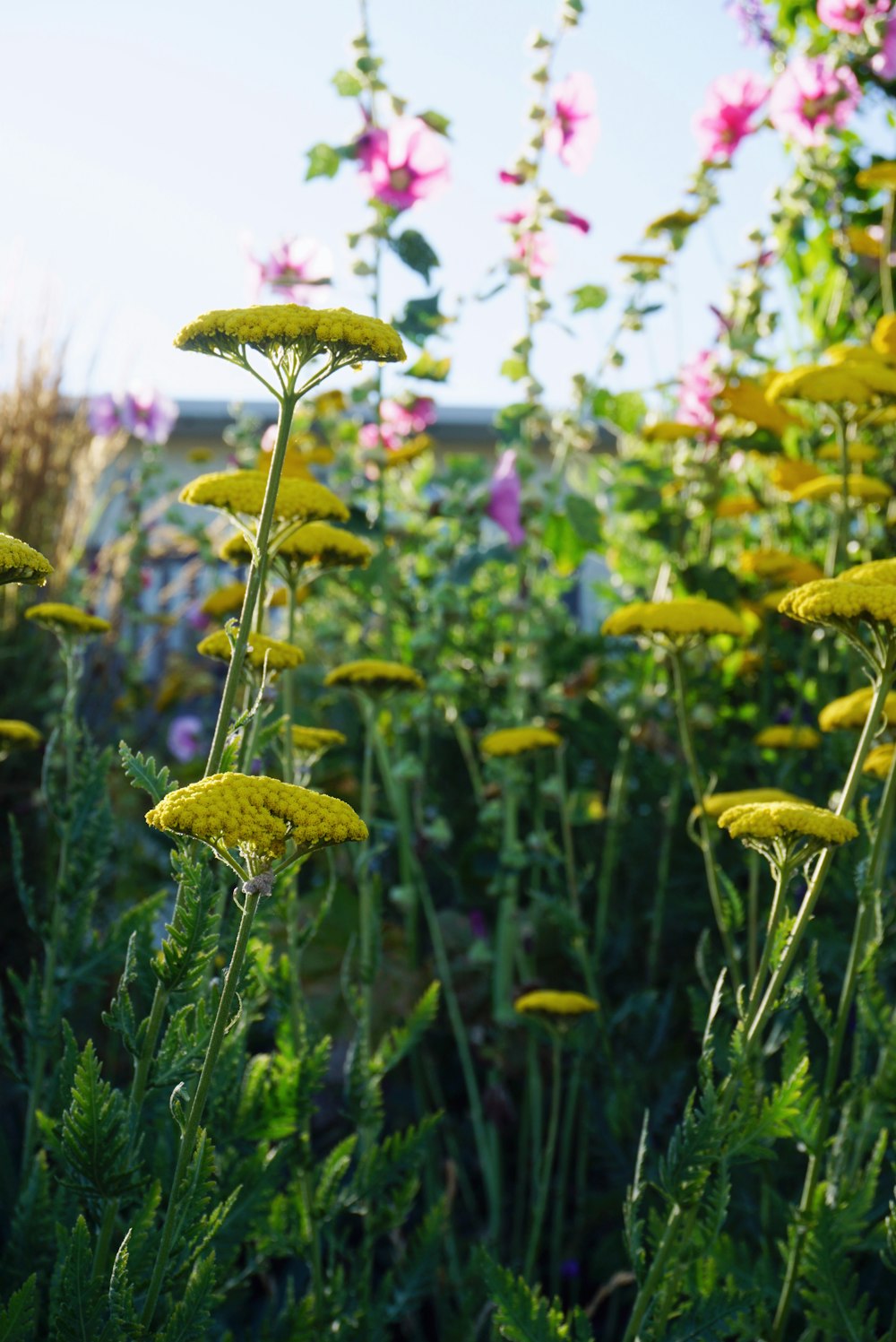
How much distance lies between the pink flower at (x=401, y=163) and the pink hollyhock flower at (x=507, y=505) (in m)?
0.56

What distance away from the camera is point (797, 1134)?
1.38 meters

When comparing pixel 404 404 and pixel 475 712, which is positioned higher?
pixel 404 404

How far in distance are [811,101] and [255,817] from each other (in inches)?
110

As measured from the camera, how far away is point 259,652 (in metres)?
1.39

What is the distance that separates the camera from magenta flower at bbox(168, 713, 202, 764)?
4324 millimetres

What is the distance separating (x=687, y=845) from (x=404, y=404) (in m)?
1.13

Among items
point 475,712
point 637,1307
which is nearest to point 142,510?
point 475,712

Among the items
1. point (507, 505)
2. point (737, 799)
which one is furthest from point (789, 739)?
point (507, 505)

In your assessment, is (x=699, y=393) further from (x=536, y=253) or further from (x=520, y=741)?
(x=520, y=741)

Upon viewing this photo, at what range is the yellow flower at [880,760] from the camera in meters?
1.72

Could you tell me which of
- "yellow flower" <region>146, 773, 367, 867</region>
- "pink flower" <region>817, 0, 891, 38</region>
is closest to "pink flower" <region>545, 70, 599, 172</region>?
"pink flower" <region>817, 0, 891, 38</region>

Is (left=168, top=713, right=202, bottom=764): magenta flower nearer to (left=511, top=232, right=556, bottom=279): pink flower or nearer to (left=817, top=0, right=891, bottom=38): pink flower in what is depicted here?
(left=511, top=232, right=556, bottom=279): pink flower

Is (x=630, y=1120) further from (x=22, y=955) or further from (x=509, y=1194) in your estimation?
(x=22, y=955)

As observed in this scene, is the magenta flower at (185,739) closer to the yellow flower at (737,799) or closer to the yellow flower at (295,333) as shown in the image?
the yellow flower at (737,799)
